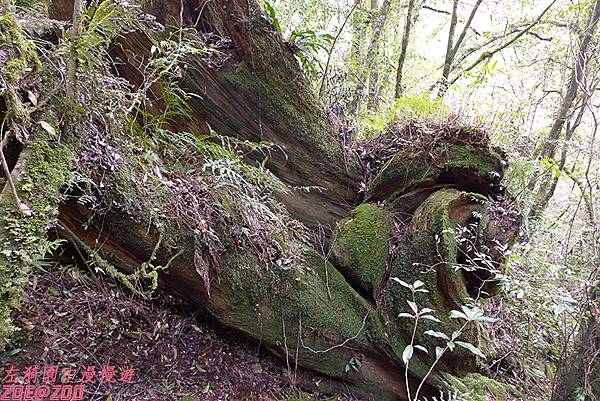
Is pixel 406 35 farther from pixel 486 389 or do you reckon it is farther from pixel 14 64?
pixel 14 64

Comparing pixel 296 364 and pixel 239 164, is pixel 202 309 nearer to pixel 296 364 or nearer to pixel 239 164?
pixel 296 364

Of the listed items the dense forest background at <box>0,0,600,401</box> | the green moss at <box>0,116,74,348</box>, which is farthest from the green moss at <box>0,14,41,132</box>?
the green moss at <box>0,116,74,348</box>

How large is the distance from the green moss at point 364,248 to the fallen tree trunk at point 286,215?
0.05 ft

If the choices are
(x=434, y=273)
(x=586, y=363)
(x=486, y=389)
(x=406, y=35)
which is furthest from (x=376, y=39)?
(x=586, y=363)

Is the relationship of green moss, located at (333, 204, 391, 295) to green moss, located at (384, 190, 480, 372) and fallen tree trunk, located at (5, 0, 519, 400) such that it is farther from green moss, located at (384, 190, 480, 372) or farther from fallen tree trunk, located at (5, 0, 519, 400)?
green moss, located at (384, 190, 480, 372)

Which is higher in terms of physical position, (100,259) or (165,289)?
(100,259)

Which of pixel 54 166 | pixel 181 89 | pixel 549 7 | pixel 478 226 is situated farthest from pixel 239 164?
pixel 549 7

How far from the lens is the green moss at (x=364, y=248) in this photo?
3.83 meters

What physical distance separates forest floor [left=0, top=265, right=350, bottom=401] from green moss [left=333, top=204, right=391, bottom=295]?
1132 millimetres

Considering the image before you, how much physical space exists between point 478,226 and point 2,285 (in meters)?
3.81

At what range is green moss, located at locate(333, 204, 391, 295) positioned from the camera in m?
3.83

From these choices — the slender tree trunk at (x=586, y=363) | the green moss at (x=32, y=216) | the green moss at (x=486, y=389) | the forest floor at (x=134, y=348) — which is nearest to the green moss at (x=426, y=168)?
the slender tree trunk at (x=586, y=363)

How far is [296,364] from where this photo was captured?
3.31 metres

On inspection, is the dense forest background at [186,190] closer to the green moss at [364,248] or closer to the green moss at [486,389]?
the green moss at [486,389]
